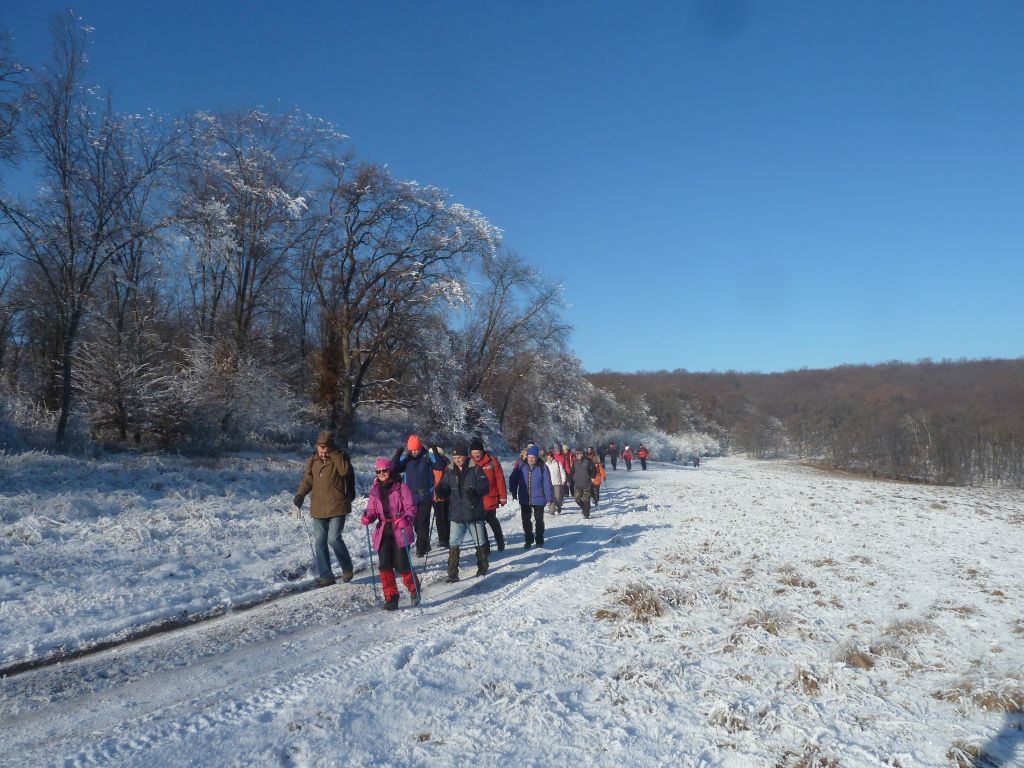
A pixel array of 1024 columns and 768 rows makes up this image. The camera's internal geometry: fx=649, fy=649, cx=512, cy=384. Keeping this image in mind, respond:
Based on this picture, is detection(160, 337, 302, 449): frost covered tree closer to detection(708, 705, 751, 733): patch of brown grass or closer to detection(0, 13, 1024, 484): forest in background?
detection(0, 13, 1024, 484): forest in background

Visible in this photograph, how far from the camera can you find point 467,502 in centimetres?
923

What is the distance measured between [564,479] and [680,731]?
1179 cm

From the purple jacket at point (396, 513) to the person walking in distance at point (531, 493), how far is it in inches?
155

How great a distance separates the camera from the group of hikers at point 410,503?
24.8 feet

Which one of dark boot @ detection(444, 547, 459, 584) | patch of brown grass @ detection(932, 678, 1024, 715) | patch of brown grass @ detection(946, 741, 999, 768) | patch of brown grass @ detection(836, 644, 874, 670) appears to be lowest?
patch of brown grass @ detection(946, 741, 999, 768)

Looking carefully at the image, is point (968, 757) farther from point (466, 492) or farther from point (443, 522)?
point (443, 522)

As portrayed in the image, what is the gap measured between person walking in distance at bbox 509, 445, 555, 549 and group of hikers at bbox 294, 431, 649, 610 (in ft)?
0.06

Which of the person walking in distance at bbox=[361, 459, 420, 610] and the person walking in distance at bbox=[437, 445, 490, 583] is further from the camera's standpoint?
the person walking in distance at bbox=[437, 445, 490, 583]

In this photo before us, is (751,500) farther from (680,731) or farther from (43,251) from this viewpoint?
(43,251)

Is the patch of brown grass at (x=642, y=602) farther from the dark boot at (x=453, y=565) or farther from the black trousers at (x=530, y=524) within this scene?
the black trousers at (x=530, y=524)

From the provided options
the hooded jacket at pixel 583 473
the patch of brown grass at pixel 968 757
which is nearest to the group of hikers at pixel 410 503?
the hooded jacket at pixel 583 473

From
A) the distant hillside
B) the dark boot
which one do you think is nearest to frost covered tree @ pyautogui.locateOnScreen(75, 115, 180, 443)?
the dark boot

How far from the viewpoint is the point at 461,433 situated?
31406 millimetres

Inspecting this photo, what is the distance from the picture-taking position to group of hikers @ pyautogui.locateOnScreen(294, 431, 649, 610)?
756 centimetres
